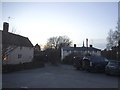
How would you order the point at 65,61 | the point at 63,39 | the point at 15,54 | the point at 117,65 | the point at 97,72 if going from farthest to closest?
the point at 63,39, the point at 65,61, the point at 15,54, the point at 97,72, the point at 117,65

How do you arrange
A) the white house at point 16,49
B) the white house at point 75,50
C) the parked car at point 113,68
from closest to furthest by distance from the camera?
1. the parked car at point 113,68
2. the white house at point 16,49
3. the white house at point 75,50

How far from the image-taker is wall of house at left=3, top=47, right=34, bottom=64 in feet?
145

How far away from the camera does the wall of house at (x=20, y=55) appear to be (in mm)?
44244

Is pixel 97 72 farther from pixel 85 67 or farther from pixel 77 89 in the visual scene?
pixel 77 89

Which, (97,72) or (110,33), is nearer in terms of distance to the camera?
(97,72)

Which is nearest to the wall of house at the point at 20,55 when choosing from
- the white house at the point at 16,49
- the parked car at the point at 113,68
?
the white house at the point at 16,49

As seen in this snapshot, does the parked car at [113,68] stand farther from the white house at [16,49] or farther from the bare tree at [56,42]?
the bare tree at [56,42]

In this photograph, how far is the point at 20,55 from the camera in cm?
4941

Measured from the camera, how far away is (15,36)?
50000 mm

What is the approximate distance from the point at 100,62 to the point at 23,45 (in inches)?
1159

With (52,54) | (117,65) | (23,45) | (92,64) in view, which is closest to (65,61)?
(52,54)

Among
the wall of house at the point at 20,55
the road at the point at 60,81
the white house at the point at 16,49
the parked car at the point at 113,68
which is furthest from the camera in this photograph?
the wall of house at the point at 20,55

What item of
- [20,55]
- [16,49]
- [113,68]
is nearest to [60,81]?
[113,68]

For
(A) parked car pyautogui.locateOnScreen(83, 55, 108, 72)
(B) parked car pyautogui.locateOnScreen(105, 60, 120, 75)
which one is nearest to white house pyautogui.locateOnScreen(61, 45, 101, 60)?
(A) parked car pyautogui.locateOnScreen(83, 55, 108, 72)
